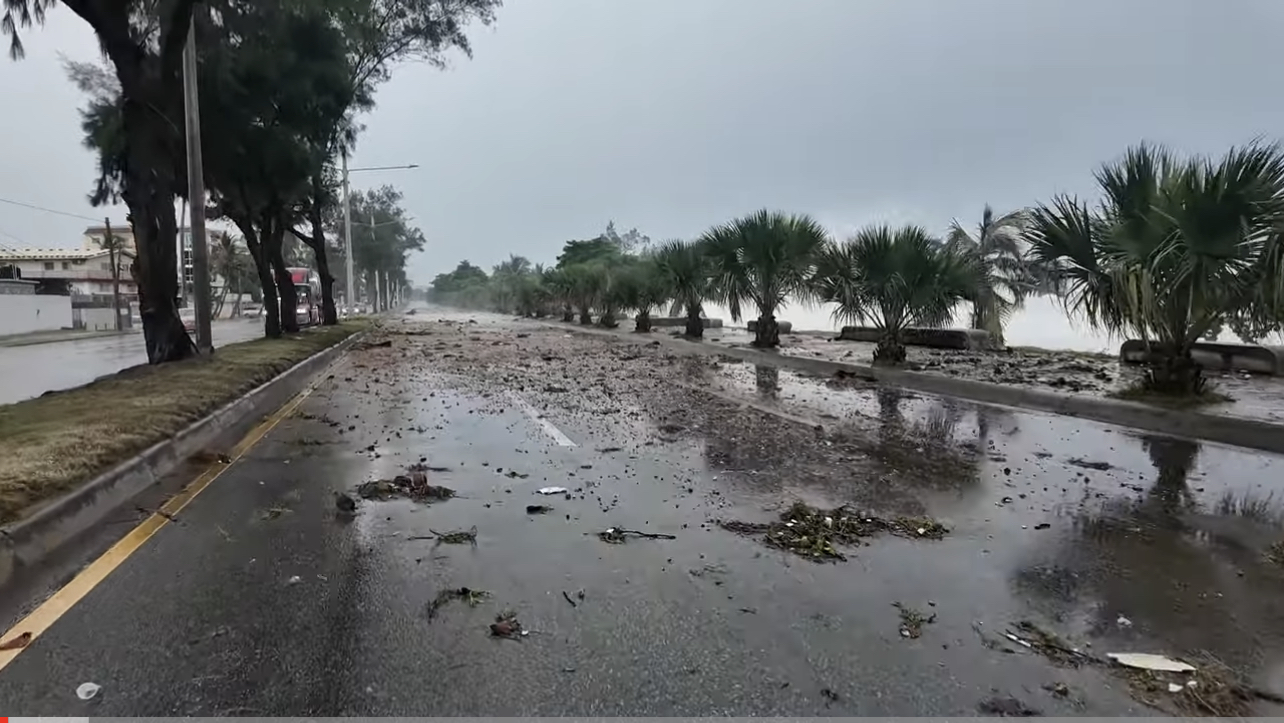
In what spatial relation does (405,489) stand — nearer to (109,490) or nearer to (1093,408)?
(109,490)

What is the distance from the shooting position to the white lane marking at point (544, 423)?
9391mm

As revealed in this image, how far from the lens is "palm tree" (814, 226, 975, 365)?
16.7 meters

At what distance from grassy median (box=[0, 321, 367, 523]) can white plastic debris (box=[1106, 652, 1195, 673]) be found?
6.23 meters

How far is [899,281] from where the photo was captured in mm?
16781

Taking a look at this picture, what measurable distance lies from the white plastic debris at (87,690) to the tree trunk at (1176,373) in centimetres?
1201

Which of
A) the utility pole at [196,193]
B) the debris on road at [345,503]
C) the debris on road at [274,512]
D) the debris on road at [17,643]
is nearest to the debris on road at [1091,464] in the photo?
the debris on road at [345,503]

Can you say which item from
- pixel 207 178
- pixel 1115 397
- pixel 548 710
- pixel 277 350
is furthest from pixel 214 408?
pixel 207 178

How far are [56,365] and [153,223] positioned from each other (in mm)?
7718

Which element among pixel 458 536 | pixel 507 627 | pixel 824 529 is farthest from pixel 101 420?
pixel 824 529

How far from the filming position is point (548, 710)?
334 centimetres

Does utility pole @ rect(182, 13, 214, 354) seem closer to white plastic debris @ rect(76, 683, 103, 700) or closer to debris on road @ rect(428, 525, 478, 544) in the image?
debris on road @ rect(428, 525, 478, 544)

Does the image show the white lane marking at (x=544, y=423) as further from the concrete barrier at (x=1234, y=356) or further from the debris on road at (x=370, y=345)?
the debris on road at (x=370, y=345)

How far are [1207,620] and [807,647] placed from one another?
210cm

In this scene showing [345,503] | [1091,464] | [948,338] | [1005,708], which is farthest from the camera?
[948,338]
